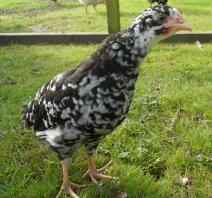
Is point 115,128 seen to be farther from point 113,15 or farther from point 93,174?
point 113,15

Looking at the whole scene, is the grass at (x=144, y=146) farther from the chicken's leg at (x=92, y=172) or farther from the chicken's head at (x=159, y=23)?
the chicken's head at (x=159, y=23)

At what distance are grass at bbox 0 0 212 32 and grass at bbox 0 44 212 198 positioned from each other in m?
3.00

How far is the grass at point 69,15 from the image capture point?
8.41m

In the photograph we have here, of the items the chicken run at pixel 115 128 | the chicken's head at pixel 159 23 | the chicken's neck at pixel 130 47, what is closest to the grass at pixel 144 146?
the chicken run at pixel 115 128

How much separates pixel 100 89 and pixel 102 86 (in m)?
0.03

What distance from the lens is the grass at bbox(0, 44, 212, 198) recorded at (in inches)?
133

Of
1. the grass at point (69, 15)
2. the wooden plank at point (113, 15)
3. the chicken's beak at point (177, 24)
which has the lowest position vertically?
the grass at point (69, 15)

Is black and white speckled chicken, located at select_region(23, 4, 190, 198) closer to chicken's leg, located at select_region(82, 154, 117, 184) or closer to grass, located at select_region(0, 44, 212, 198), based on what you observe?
chicken's leg, located at select_region(82, 154, 117, 184)

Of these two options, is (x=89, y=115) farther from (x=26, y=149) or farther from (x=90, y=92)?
(x=26, y=149)

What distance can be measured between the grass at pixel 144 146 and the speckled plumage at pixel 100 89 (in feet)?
1.72

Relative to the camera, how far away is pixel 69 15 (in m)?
9.87

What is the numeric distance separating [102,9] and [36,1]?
8.97 ft

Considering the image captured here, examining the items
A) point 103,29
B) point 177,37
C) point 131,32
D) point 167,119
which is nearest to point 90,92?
point 131,32

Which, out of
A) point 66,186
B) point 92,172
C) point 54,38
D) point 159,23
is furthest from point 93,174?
point 54,38
